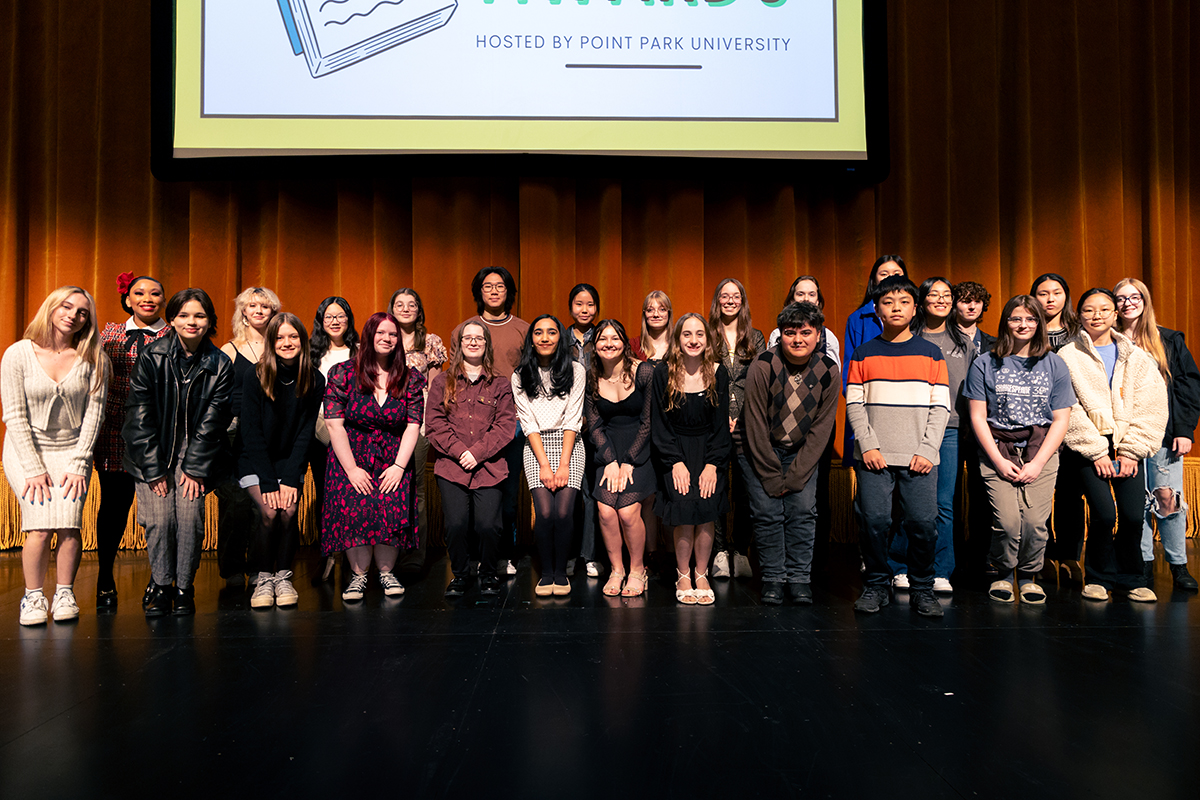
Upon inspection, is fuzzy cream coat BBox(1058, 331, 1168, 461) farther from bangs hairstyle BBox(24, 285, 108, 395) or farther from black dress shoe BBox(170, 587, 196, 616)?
bangs hairstyle BBox(24, 285, 108, 395)

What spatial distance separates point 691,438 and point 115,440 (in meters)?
2.30

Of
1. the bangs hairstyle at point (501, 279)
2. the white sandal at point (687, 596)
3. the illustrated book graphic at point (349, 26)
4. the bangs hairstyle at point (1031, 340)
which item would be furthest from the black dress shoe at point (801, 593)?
the illustrated book graphic at point (349, 26)

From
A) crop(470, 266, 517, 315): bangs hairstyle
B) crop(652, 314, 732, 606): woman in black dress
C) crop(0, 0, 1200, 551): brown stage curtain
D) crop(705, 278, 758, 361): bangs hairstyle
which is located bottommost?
crop(652, 314, 732, 606): woman in black dress

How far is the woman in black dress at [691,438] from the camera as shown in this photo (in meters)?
2.82

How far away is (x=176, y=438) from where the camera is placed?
269cm

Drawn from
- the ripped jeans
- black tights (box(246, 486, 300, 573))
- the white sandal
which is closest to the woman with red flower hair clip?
black tights (box(246, 486, 300, 573))

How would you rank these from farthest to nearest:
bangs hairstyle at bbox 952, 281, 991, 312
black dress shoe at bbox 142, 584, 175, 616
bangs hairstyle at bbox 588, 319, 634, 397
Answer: bangs hairstyle at bbox 952, 281, 991, 312, bangs hairstyle at bbox 588, 319, 634, 397, black dress shoe at bbox 142, 584, 175, 616

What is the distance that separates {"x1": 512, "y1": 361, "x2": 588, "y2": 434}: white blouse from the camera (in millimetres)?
2996

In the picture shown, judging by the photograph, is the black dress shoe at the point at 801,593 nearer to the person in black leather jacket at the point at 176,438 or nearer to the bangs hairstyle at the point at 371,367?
the bangs hairstyle at the point at 371,367

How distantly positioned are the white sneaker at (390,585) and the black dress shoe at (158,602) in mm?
786

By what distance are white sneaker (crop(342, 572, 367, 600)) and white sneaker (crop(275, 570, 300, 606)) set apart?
0.19m

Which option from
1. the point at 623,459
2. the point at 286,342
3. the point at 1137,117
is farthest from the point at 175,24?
the point at 1137,117

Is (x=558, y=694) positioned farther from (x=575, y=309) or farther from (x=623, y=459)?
(x=575, y=309)

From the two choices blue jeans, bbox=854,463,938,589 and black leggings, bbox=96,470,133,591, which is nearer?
blue jeans, bbox=854,463,938,589
